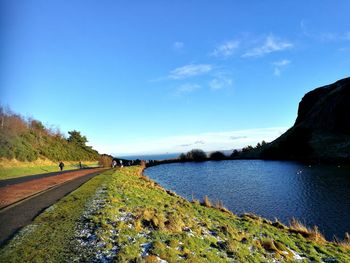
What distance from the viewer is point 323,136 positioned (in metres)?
118

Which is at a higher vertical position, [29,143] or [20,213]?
[29,143]

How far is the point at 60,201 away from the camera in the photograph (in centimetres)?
1983

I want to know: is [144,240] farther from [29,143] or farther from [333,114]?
[333,114]

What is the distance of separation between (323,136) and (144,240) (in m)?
122

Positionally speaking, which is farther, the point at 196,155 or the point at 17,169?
the point at 196,155

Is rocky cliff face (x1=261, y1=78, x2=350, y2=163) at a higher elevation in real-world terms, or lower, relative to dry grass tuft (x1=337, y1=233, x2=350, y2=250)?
higher

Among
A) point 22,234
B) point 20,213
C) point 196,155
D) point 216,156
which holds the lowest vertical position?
point 22,234

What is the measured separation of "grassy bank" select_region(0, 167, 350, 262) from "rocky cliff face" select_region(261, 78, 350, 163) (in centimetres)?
8057

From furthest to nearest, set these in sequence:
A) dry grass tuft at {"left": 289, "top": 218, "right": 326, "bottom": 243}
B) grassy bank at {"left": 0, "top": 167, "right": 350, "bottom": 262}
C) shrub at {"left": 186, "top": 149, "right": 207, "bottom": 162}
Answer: shrub at {"left": 186, "top": 149, "right": 207, "bottom": 162}
dry grass tuft at {"left": 289, "top": 218, "right": 326, "bottom": 243}
grassy bank at {"left": 0, "top": 167, "right": 350, "bottom": 262}

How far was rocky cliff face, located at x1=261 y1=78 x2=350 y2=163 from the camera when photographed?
Answer: 101 m

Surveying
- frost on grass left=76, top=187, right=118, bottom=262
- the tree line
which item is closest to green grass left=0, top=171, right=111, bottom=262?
frost on grass left=76, top=187, right=118, bottom=262

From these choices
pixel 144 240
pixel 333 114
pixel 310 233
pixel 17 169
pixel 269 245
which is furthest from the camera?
pixel 333 114

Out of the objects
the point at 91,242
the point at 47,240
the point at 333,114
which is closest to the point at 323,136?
the point at 333,114

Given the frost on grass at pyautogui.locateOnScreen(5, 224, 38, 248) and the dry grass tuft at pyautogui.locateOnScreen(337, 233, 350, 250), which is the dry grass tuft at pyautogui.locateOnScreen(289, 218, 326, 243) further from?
the frost on grass at pyautogui.locateOnScreen(5, 224, 38, 248)
